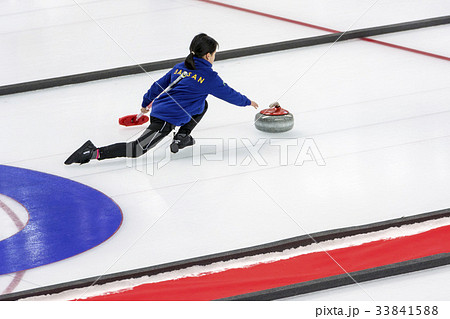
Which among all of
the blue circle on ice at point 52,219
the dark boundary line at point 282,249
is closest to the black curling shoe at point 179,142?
the blue circle on ice at point 52,219

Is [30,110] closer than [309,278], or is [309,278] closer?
[309,278]

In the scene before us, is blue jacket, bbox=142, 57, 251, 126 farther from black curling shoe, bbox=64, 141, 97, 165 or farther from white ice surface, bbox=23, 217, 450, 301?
white ice surface, bbox=23, 217, 450, 301

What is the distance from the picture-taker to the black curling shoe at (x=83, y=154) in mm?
4535

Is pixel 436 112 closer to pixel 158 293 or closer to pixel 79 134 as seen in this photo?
pixel 79 134

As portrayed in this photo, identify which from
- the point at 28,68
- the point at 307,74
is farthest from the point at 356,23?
the point at 28,68

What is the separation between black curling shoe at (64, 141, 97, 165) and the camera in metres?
4.54

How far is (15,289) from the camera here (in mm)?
3318

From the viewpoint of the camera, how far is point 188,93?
4.57 m

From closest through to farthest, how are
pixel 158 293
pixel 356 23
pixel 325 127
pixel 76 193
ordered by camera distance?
pixel 158 293 < pixel 76 193 < pixel 325 127 < pixel 356 23

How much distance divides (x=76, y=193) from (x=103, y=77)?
2.17 m

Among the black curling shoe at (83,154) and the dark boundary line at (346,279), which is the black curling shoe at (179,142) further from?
the dark boundary line at (346,279)

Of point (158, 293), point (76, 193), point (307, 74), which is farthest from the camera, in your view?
point (307, 74)

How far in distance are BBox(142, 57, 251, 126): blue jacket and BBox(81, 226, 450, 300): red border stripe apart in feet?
4.61

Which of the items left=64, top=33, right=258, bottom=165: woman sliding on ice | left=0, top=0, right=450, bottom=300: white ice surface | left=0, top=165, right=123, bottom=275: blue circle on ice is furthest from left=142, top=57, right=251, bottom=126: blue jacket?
left=0, top=165, right=123, bottom=275: blue circle on ice
